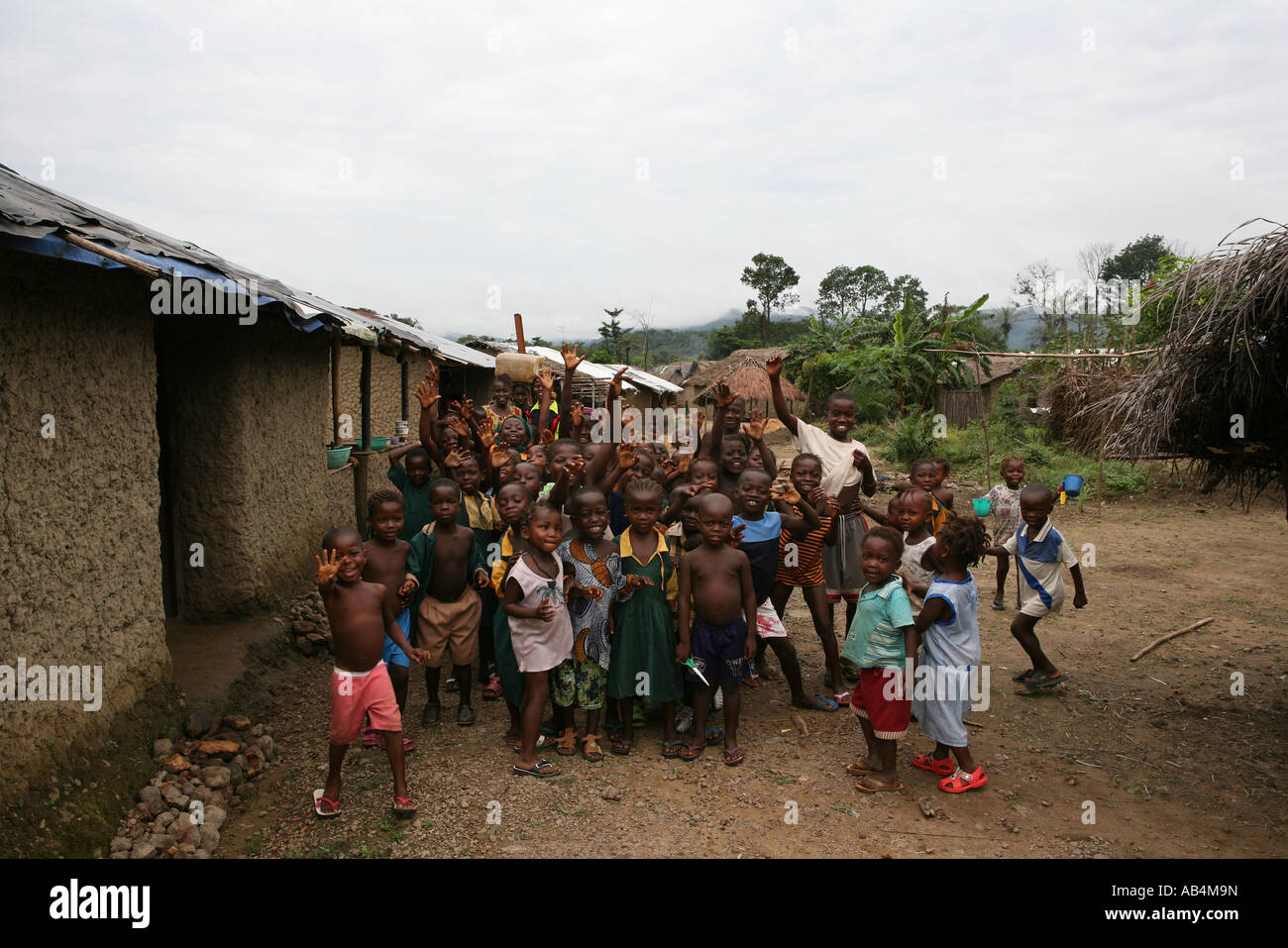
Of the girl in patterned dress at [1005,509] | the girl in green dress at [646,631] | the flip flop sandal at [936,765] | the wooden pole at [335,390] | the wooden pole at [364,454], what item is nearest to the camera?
the flip flop sandal at [936,765]

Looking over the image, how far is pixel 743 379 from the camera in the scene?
73.7 ft

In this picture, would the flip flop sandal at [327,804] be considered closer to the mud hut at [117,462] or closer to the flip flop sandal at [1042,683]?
the mud hut at [117,462]

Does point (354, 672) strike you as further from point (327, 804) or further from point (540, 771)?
point (540, 771)

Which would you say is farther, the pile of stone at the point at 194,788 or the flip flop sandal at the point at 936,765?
the flip flop sandal at the point at 936,765

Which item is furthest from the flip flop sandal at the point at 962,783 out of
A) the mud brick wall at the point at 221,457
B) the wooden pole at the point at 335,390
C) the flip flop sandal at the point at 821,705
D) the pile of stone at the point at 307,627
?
the wooden pole at the point at 335,390

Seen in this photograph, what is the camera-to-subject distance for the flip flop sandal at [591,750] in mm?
3713

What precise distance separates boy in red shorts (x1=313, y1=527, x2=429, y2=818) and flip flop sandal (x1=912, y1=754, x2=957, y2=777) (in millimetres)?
2320

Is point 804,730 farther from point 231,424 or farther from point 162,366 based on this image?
point 162,366

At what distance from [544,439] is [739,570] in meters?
2.14

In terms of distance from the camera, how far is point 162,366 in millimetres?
4836

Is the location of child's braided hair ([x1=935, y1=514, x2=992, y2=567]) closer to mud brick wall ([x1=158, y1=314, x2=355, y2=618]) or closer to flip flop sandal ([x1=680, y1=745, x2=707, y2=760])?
flip flop sandal ([x1=680, y1=745, x2=707, y2=760])

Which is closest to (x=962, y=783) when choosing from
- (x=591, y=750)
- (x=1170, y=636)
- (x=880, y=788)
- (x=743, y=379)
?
(x=880, y=788)
